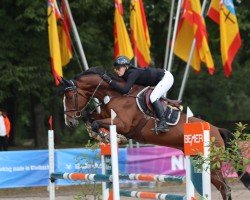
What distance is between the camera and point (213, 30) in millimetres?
28781

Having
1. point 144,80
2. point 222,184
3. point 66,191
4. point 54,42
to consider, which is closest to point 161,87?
point 144,80

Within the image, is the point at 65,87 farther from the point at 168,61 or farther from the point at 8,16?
the point at 8,16

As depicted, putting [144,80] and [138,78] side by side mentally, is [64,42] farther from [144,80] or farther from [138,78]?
[138,78]

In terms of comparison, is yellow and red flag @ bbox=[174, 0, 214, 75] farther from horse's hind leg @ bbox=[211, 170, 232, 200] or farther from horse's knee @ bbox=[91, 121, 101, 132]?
horse's knee @ bbox=[91, 121, 101, 132]

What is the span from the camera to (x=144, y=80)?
10.7 metres

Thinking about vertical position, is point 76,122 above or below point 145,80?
below

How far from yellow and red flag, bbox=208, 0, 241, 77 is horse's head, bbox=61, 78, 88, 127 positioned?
25.5 feet

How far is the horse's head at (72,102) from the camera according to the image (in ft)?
33.9

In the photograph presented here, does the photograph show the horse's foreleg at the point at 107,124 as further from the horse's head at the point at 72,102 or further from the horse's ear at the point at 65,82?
the horse's ear at the point at 65,82

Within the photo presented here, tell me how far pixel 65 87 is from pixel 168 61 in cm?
980

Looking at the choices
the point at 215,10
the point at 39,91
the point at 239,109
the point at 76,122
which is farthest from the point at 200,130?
the point at 239,109

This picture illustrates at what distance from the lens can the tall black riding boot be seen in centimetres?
1031

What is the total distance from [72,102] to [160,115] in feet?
4.59

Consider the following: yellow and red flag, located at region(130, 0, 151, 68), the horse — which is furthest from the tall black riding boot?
yellow and red flag, located at region(130, 0, 151, 68)
